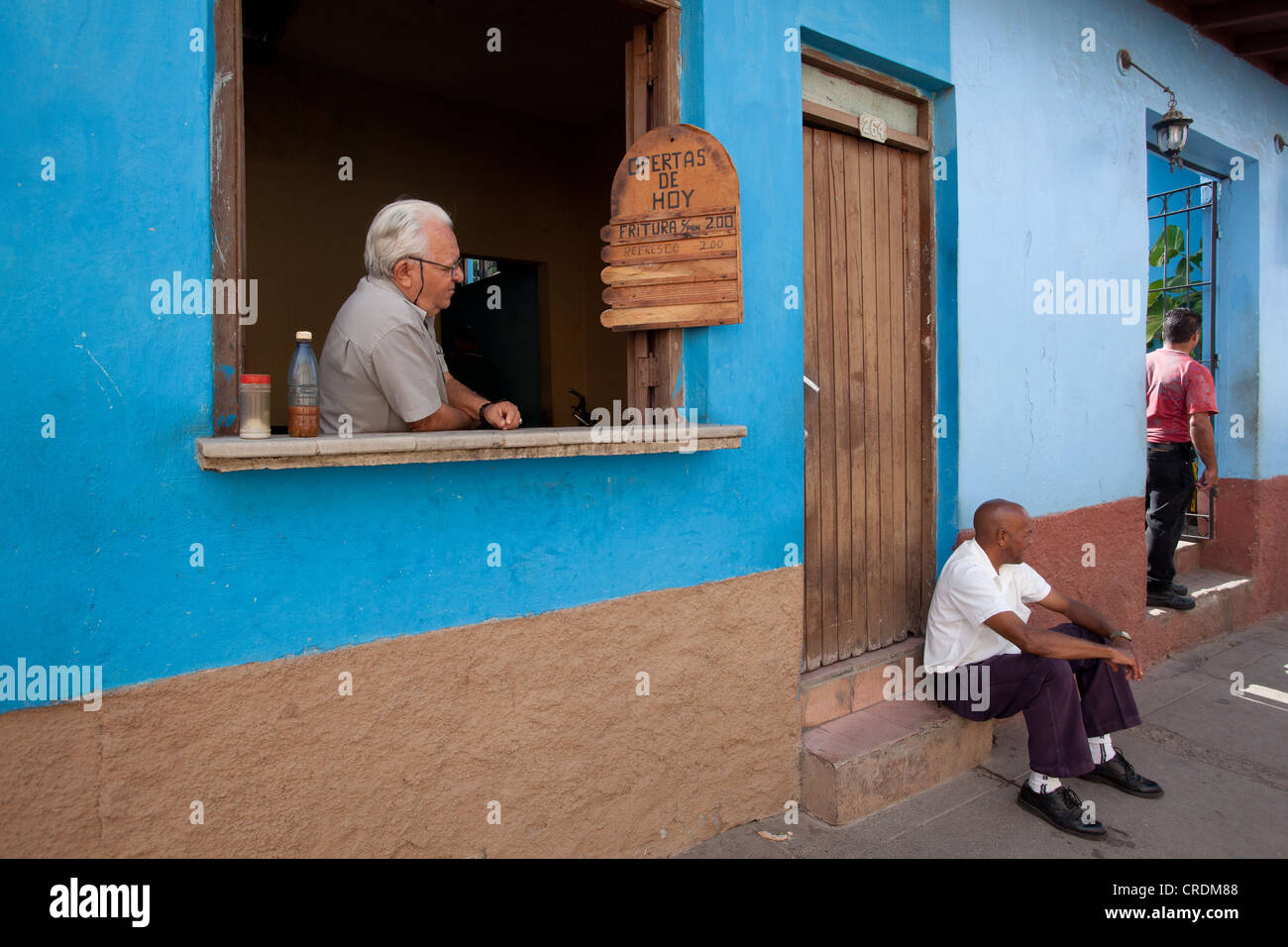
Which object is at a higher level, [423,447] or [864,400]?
[864,400]

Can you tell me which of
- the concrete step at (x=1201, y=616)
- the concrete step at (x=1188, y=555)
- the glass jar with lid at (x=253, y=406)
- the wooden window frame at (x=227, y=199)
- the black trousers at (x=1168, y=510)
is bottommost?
the concrete step at (x=1201, y=616)

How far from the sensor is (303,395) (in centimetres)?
212

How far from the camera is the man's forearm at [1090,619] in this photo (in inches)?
146

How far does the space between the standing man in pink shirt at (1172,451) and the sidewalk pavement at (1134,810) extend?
119 cm

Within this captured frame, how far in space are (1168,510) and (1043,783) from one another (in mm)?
3143

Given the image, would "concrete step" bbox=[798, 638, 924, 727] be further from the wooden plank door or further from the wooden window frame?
the wooden window frame

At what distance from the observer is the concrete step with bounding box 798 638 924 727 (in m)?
3.51

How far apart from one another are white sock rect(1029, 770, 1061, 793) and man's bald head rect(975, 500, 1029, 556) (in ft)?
2.93

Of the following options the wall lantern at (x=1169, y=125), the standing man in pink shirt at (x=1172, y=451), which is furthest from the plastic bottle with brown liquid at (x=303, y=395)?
the standing man in pink shirt at (x=1172, y=451)

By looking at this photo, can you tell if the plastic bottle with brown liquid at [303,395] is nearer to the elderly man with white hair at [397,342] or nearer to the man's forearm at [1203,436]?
the elderly man with white hair at [397,342]

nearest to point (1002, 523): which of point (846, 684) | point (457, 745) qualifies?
point (846, 684)

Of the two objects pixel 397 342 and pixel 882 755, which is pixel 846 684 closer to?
pixel 882 755
